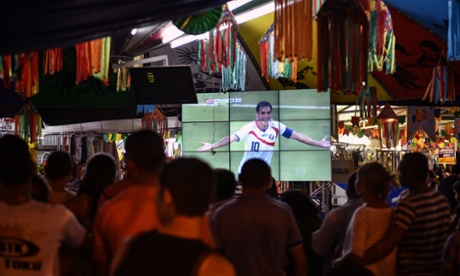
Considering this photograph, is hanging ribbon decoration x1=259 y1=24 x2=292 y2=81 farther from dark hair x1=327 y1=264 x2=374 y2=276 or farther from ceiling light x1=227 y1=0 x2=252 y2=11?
dark hair x1=327 y1=264 x2=374 y2=276

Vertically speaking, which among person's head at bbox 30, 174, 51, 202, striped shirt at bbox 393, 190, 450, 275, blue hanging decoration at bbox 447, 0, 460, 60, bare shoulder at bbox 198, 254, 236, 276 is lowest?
striped shirt at bbox 393, 190, 450, 275

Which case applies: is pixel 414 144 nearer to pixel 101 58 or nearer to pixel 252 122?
pixel 252 122

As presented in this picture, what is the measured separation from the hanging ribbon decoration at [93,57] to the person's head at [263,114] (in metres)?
4.38

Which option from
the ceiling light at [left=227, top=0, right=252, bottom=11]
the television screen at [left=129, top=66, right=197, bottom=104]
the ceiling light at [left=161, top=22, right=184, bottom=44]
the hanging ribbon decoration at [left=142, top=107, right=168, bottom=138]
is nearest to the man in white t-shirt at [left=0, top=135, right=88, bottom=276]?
the ceiling light at [left=161, top=22, right=184, bottom=44]

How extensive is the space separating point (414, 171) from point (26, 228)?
84.6 inches

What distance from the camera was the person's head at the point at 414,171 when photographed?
405 centimetres

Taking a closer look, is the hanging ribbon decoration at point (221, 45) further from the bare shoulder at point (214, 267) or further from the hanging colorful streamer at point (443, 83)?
the bare shoulder at point (214, 267)

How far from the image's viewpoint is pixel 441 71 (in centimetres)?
873

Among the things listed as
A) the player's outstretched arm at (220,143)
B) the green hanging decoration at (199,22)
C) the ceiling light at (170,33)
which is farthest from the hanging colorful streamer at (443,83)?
the green hanging decoration at (199,22)

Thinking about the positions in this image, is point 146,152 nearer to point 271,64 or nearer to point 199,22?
point 199,22

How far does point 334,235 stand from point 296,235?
517 millimetres

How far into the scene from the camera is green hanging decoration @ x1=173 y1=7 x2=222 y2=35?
4613 mm

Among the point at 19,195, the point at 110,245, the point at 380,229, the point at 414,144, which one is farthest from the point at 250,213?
the point at 414,144

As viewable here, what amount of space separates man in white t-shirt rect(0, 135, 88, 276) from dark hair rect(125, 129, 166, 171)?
382 millimetres
